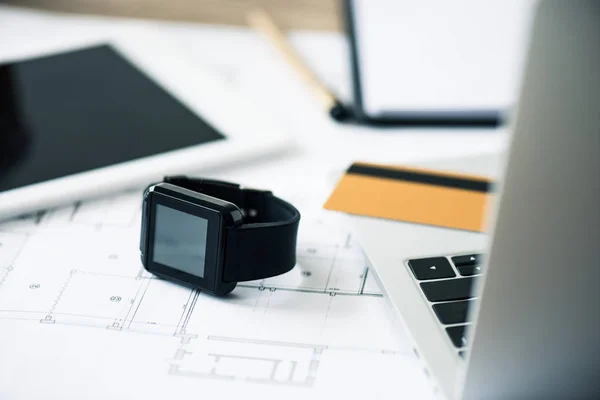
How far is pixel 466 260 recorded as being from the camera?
59 centimetres

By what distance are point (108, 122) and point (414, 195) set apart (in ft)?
1.12

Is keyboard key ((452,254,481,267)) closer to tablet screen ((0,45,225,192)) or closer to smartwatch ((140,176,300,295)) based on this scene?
smartwatch ((140,176,300,295))

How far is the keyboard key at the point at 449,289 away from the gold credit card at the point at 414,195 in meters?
0.09

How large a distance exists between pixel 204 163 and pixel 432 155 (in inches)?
9.6

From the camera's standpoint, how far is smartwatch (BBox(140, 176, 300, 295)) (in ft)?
1.82

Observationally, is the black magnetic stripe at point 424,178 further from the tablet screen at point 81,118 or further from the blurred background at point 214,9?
the blurred background at point 214,9

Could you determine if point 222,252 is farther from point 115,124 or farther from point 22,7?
point 22,7

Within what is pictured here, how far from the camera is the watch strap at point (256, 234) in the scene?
56cm

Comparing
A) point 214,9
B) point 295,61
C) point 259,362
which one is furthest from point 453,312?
point 214,9

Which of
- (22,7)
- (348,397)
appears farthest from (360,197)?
(22,7)

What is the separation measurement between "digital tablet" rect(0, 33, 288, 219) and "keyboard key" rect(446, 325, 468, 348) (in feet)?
1.08

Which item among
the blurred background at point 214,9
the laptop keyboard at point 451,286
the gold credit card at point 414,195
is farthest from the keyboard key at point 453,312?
the blurred background at point 214,9

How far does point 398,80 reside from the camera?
834mm

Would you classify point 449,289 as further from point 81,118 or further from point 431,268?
point 81,118
